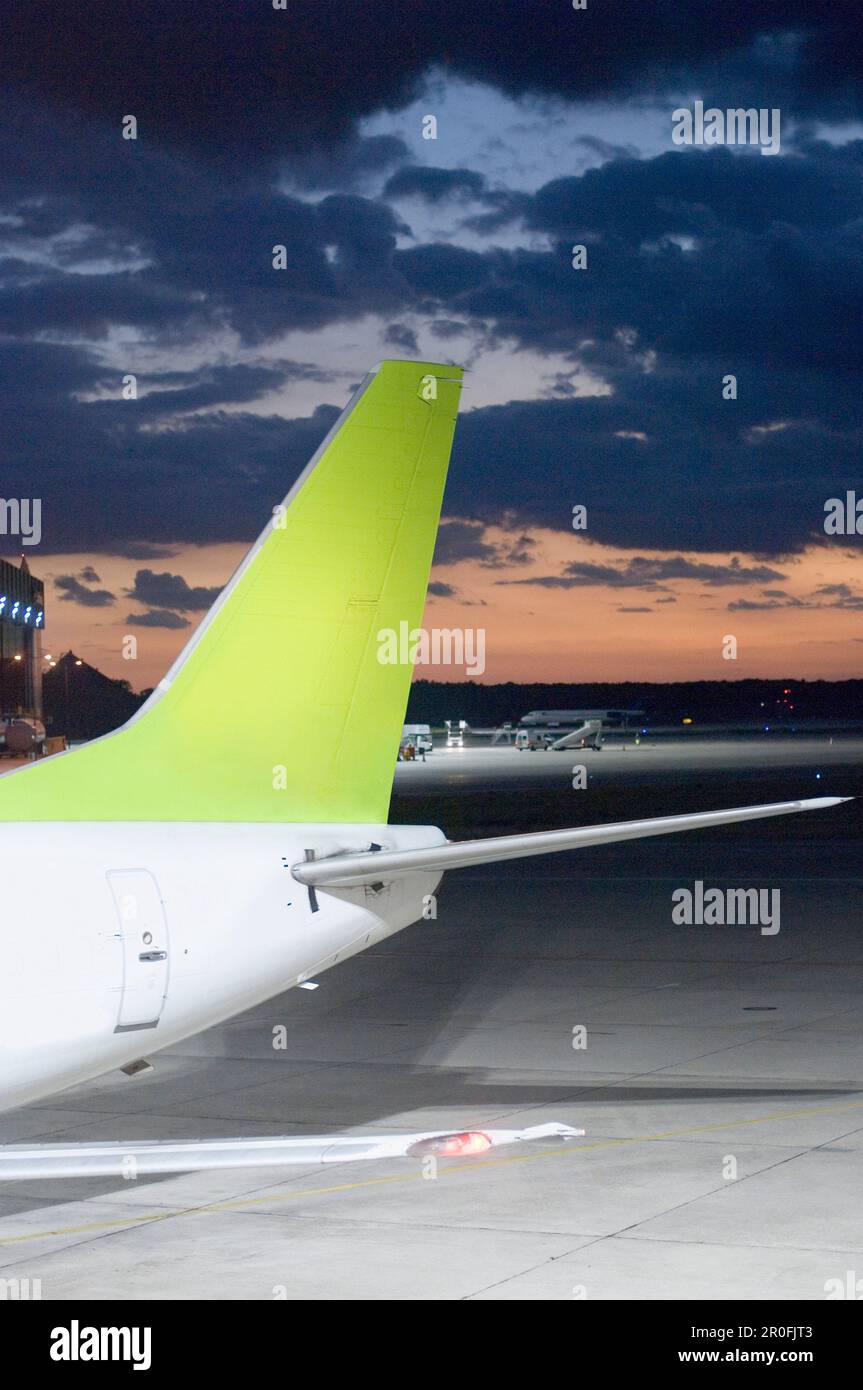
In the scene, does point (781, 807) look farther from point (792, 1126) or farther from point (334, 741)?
point (792, 1126)

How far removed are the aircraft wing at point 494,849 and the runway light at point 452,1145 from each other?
6.62 ft

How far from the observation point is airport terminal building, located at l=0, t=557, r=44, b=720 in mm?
141375

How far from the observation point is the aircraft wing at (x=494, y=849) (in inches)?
488

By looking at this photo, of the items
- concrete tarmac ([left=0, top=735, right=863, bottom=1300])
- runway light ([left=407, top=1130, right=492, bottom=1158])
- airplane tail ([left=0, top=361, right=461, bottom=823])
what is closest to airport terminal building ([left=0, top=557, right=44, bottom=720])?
concrete tarmac ([left=0, top=735, right=863, bottom=1300])

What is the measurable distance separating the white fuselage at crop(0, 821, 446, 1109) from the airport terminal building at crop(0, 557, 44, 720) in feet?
410

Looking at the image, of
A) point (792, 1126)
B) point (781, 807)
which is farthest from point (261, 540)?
point (792, 1126)

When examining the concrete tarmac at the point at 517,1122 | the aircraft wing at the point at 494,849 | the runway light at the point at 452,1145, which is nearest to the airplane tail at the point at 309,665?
the aircraft wing at the point at 494,849

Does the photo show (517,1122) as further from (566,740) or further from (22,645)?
(22,645)

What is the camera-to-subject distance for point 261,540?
1330cm

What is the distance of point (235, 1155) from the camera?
1276cm

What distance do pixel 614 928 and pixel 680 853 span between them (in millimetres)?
17182

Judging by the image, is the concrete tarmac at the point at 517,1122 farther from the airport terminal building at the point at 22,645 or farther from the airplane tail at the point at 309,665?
the airport terminal building at the point at 22,645

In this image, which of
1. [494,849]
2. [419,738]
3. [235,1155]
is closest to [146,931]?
[235,1155]

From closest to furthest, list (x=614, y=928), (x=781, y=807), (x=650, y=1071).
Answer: (x=781, y=807), (x=650, y=1071), (x=614, y=928)
